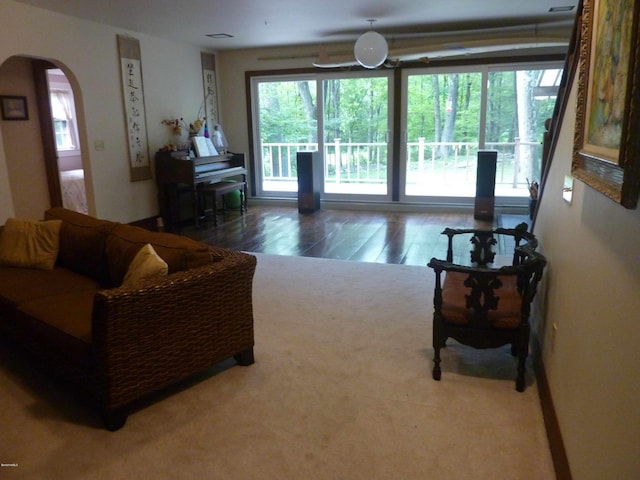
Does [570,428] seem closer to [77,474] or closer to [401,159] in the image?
[77,474]

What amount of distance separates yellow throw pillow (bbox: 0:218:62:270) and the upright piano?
3112mm

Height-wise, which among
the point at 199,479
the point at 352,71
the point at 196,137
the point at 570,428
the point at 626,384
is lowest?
the point at 199,479

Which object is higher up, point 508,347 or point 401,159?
point 401,159

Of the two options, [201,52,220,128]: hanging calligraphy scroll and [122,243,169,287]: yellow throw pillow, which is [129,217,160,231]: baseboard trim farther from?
[122,243,169,287]: yellow throw pillow

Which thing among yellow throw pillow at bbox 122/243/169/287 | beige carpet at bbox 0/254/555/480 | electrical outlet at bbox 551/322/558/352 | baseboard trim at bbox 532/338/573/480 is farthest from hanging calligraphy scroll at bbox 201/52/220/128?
electrical outlet at bbox 551/322/558/352

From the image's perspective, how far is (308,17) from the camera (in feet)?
17.4

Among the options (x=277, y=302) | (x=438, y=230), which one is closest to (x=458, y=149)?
(x=438, y=230)

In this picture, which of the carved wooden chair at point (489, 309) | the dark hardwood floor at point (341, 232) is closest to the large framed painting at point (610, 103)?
the carved wooden chair at point (489, 309)

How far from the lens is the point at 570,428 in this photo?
1.72 meters

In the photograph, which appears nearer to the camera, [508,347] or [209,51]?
[508,347]

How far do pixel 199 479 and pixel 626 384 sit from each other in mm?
1475

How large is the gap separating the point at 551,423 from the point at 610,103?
134cm

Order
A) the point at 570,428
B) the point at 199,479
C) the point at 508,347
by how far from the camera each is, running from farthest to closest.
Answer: the point at 508,347 < the point at 199,479 < the point at 570,428

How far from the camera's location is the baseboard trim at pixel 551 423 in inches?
69.2
